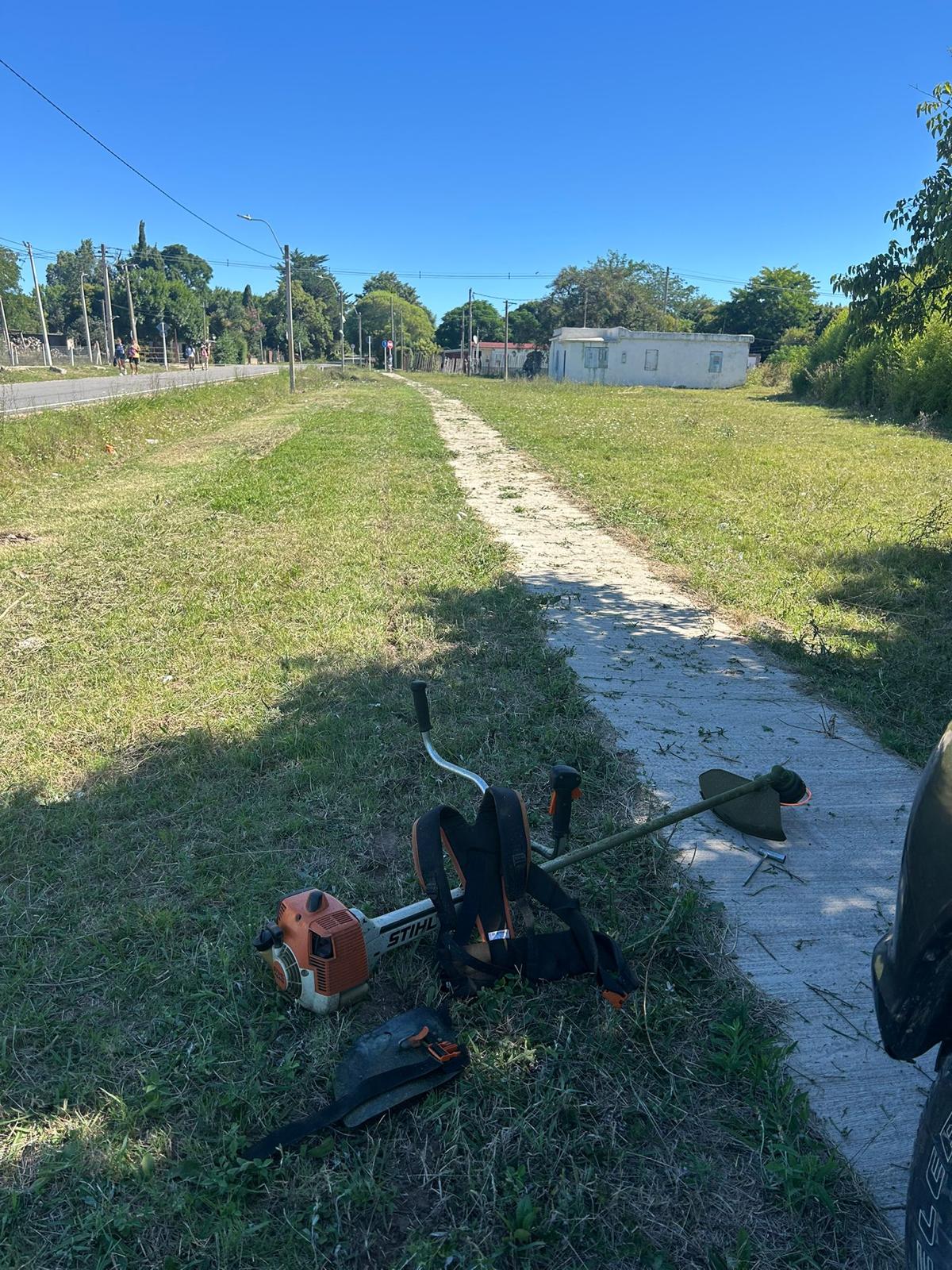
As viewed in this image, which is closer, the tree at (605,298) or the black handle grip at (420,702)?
the black handle grip at (420,702)

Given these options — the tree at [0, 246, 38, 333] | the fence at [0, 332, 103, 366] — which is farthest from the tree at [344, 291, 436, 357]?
the fence at [0, 332, 103, 366]

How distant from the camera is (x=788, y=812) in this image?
3234 mm

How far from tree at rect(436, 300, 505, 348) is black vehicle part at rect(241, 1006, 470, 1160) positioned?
112 m

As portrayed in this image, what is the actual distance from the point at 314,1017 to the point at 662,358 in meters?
51.1

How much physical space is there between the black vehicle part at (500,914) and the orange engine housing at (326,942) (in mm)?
227

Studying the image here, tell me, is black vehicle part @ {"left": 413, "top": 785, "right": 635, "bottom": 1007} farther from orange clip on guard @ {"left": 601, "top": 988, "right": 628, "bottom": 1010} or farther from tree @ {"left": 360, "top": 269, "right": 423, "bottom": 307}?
tree @ {"left": 360, "top": 269, "right": 423, "bottom": 307}

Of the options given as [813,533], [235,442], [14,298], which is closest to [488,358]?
[14,298]

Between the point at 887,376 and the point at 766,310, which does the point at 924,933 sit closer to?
the point at 887,376

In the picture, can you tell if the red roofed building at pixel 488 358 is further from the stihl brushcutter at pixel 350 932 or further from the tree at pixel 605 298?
the stihl brushcutter at pixel 350 932

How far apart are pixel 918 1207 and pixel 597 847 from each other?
52.6 inches

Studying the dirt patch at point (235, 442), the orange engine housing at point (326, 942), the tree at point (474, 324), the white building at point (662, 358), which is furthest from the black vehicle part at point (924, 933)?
the tree at point (474, 324)

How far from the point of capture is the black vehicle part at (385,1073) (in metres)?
1.86

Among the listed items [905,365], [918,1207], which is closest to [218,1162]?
[918,1207]

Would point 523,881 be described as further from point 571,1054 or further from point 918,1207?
point 918,1207
